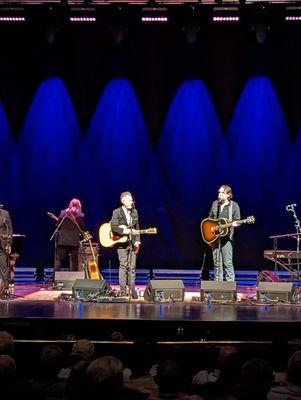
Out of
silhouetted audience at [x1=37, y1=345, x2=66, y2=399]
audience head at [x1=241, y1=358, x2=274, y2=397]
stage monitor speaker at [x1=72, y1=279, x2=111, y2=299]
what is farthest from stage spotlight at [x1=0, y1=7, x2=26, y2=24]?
audience head at [x1=241, y1=358, x2=274, y2=397]

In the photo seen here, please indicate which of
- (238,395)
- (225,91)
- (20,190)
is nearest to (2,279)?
(20,190)

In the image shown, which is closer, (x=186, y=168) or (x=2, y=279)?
(x=2, y=279)

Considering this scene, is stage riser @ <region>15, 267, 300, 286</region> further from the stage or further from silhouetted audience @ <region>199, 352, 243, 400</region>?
silhouetted audience @ <region>199, 352, 243, 400</region>

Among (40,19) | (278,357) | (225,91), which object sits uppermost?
(40,19)

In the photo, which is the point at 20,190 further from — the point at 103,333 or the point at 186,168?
the point at 103,333

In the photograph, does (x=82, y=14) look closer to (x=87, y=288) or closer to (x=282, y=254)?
(x=87, y=288)

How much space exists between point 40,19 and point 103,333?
8.95m

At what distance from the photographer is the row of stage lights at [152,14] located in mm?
13398

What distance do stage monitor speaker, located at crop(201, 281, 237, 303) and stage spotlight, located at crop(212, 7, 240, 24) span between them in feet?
21.5

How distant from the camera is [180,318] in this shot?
7.44 m

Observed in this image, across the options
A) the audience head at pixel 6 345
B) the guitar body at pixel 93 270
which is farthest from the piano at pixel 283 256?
the audience head at pixel 6 345

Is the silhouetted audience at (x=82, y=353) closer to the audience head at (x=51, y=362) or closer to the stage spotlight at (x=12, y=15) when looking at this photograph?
the audience head at (x=51, y=362)

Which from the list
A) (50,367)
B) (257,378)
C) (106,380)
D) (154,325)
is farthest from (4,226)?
(257,378)

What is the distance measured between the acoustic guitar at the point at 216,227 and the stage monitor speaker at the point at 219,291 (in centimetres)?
142
